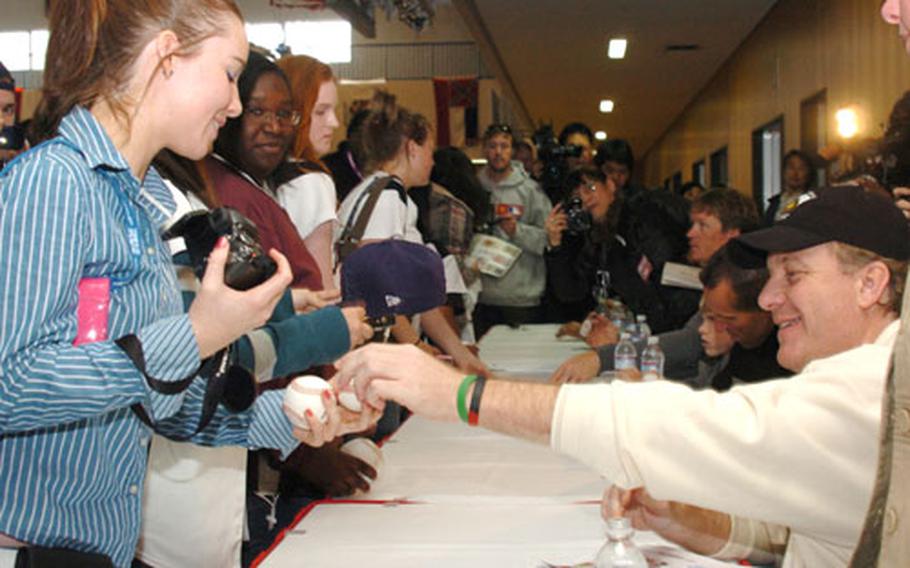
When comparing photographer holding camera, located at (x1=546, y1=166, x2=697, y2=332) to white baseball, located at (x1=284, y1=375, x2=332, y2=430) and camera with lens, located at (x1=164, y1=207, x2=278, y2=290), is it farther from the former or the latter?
camera with lens, located at (x1=164, y1=207, x2=278, y2=290)

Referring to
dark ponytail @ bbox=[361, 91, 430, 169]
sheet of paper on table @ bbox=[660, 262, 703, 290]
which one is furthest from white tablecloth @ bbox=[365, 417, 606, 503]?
sheet of paper on table @ bbox=[660, 262, 703, 290]

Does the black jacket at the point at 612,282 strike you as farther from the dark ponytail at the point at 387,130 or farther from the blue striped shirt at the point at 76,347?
the blue striped shirt at the point at 76,347

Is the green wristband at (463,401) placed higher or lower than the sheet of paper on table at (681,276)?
lower

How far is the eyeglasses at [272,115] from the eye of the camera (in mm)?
2516

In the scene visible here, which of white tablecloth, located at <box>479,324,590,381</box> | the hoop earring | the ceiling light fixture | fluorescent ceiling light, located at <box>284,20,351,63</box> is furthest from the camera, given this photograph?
fluorescent ceiling light, located at <box>284,20,351,63</box>

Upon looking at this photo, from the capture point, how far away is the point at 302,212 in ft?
9.37

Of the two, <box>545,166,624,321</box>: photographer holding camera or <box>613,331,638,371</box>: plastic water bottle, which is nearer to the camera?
<box>613,331,638,371</box>: plastic water bottle

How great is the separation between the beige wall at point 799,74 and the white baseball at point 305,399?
18.8 feet

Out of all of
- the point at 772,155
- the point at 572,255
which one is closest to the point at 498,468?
the point at 572,255

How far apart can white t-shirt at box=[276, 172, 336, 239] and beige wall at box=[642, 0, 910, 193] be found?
15.6 ft

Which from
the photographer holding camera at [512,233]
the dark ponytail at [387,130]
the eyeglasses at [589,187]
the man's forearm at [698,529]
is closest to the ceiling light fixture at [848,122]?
the photographer holding camera at [512,233]

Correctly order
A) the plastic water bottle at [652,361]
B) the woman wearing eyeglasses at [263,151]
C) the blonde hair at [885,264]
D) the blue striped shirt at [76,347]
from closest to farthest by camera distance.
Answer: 1. the blue striped shirt at [76,347]
2. the blonde hair at [885,264]
3. the woman wearing eyeglasses at [263,151]
4. the plastic water bottle at [652,361]

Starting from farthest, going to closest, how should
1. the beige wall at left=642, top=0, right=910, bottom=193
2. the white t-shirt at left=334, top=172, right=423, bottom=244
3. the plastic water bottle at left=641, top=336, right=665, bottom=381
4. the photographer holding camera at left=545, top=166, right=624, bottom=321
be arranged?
the beige wall at left=642, top=0, right=910, bottom=193 < the photographer holding camera at left=545, top=166, right=624, bottom=321 < the white t-shirt at left=334, top=172, right=423, bottom=244 < the plastic water bottle at left=641, top=336, right=665, bottom=381

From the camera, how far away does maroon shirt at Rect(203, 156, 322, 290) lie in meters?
2.31
